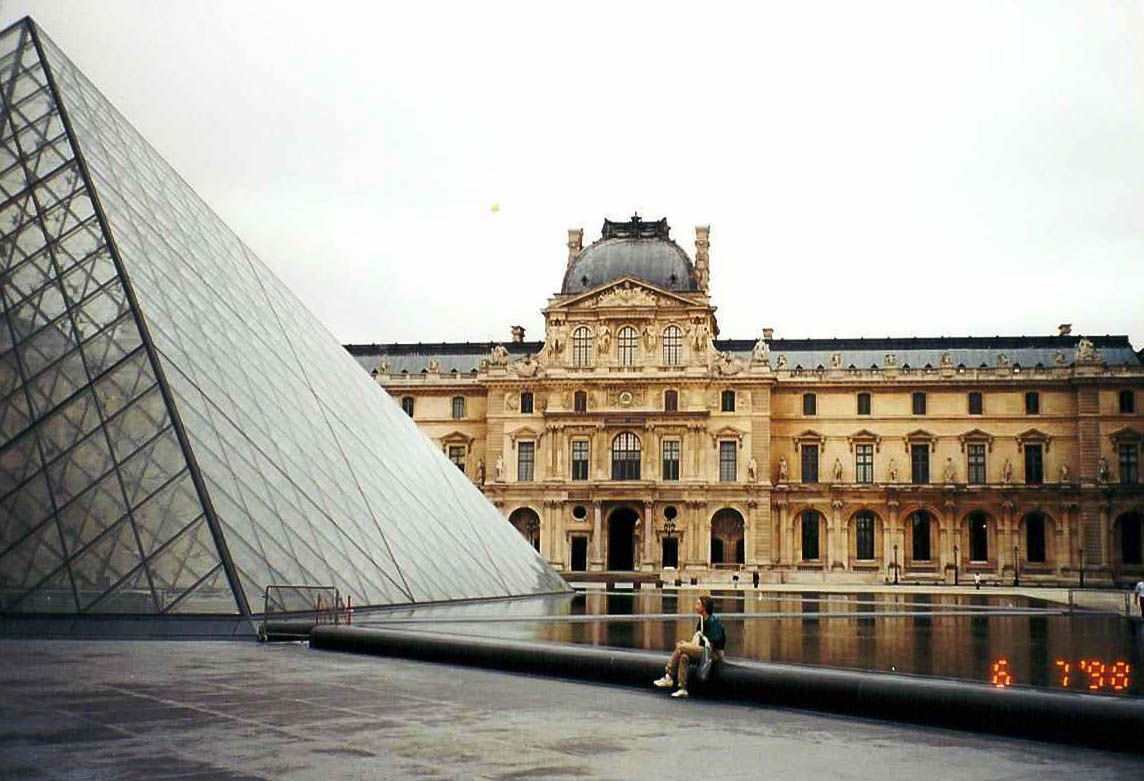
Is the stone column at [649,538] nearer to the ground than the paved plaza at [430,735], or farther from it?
farther from it

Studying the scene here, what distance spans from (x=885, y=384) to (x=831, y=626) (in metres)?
45.1

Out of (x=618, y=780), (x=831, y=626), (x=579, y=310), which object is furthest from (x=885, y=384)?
(x=618, y=780)

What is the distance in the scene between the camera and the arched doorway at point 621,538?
6812cm

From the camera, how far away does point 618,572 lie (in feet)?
210

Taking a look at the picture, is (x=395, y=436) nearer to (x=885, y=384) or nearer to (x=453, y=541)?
(x=453, y=541)

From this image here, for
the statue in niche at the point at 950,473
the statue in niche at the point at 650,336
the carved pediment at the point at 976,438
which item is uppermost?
the statue in niche at the point at 650,336

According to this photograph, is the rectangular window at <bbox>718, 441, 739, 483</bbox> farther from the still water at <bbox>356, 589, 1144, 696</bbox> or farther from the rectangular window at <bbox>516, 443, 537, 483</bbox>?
the still water at <bbox>356, 589, 1144, 696</bbox>

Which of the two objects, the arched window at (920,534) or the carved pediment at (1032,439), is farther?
the arched window at (920,534)

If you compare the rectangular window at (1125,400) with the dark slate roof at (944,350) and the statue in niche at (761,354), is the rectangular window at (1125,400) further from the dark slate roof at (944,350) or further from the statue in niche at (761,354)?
the statue in niche at (761,354)

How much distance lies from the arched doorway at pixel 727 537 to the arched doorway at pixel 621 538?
4.62m

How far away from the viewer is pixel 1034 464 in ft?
216

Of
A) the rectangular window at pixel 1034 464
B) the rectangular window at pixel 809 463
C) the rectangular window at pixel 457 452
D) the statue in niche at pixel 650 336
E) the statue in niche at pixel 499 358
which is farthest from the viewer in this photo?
the rectangular window at pixel 457 452

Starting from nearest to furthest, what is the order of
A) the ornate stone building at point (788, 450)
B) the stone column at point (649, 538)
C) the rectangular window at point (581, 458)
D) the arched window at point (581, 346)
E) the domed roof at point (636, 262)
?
1. the ornate stone building at point (788, 450)
2. the stone column at point (649, 538)
3. the rectangular window at point (581, 458)
4. the arched window at point (581, 346)
5. the domed roof at point (636, 262)

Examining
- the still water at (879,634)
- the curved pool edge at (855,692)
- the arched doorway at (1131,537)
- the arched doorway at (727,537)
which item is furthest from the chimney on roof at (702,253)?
the curved pool edge at (855,692)
